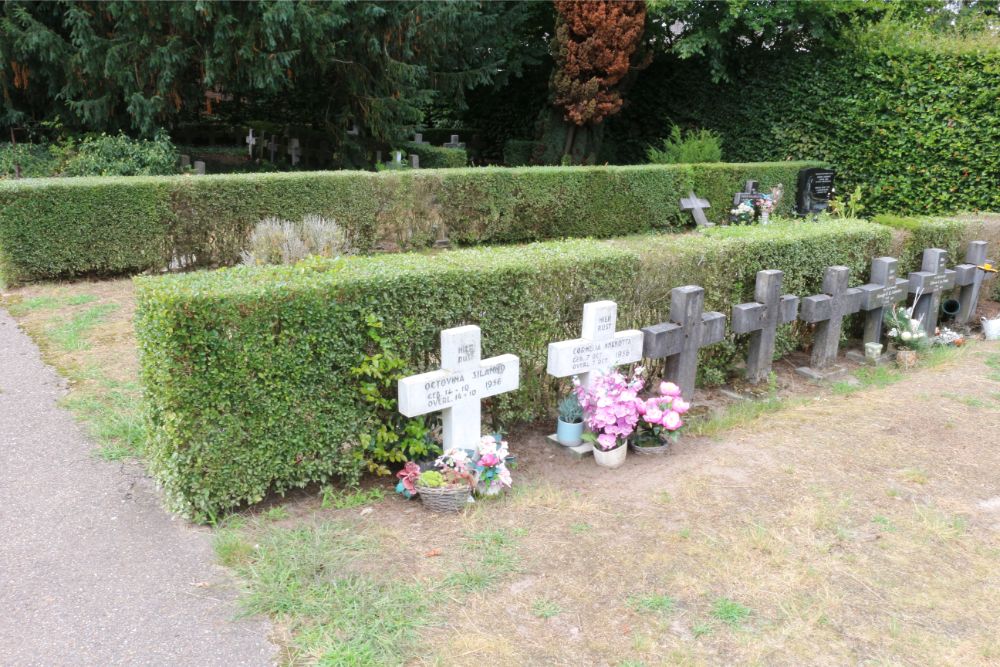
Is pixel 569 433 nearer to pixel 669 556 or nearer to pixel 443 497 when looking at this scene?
pixel 443 497

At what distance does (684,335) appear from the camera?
5.41 m

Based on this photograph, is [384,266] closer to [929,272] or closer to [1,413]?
[1,413]

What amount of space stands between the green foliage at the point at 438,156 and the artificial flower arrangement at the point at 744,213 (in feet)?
18.6

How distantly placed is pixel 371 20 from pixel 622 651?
12.6 meters

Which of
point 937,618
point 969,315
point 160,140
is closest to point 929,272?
point 969,315

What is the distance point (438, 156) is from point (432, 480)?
12.9 m

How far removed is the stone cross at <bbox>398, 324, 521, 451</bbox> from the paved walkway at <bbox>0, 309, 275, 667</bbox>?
1242mm

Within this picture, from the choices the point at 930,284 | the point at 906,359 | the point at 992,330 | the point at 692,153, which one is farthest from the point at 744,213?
the point at 906,359

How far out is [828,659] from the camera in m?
2.90

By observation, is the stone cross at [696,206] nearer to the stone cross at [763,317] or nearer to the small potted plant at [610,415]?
the stone cross at [763,317]

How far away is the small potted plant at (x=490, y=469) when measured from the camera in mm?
4156

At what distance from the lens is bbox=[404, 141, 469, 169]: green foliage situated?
51.9ft

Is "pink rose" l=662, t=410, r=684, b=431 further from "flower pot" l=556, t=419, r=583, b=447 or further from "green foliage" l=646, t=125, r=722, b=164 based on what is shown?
"green foliage" l=646, t=125, r=722, b=164

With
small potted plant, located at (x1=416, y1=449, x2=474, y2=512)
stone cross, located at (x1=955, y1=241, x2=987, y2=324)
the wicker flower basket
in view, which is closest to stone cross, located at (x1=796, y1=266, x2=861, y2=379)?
stone cross, located at (x1=955, y1=241, x2=987, y2=324)
